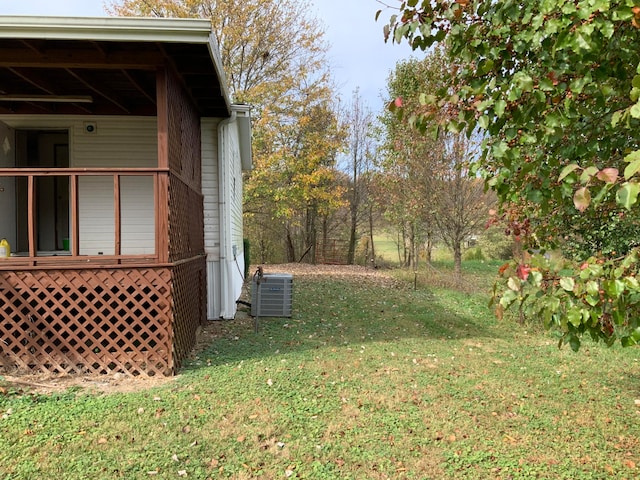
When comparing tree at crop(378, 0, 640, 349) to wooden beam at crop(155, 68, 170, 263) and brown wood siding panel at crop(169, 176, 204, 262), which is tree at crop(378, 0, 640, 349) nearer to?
wooden beam at crop(155, 68, 170, 263)

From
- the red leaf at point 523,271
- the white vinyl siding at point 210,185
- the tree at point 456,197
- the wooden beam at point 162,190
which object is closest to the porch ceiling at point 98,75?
the white vinyl siding at point 210,185

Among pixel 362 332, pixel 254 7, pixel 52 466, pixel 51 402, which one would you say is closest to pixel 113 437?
pixel 52 466

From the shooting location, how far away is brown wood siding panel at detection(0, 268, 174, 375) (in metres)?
A: 4.83

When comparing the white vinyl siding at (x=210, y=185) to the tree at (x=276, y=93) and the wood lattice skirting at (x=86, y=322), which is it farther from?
the tree at (x=276, y=93)

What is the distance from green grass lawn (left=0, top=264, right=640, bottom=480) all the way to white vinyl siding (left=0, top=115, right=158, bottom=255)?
7.67 ft

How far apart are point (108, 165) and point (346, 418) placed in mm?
5427

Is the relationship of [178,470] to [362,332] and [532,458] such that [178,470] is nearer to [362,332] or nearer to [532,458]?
[532,458]

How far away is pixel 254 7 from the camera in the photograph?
17797 mm

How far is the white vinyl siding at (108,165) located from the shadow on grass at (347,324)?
2.01m

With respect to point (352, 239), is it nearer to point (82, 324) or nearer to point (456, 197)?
point (456, 197)

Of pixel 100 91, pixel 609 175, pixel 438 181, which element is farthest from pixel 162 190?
pixel 438 181

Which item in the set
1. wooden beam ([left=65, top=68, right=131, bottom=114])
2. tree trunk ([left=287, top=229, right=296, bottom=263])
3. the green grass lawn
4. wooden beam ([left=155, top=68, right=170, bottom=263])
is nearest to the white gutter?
wooden beam ([left=155, top=68, right=170, bottom=263])

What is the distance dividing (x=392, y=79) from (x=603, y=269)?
54.4 feet

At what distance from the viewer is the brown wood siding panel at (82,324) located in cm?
483
